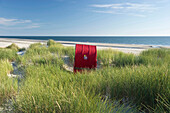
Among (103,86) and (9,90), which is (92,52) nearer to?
(103,86)

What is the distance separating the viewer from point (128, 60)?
6.25 metres

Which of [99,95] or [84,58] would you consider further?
[84,58]

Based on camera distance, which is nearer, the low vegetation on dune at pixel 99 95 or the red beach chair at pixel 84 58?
the low vegetation on dune at pixel 99 95

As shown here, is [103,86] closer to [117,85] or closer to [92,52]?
[117,85]

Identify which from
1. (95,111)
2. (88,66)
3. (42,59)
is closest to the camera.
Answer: (95,111)

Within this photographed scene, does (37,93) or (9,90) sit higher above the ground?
(37,93)

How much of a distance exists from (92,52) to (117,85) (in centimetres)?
297

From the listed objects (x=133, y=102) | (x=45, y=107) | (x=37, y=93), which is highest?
(x=37, y=93)

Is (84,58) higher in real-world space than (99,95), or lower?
higher

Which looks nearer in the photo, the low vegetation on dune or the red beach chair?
the low vegetation on dune

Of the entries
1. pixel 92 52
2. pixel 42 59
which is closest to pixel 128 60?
pixel 92 52

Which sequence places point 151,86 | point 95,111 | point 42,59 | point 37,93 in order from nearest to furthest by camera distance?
1. point 95,111
2. point 37,93
3. point 151,86
4. point 42,59

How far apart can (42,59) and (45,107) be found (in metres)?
4.56

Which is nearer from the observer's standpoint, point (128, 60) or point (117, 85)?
point (117, 85)
